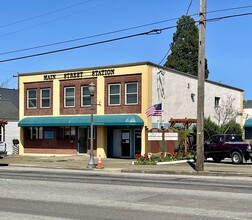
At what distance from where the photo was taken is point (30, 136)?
36.7 m

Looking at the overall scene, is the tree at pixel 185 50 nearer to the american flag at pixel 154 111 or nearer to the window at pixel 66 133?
the window at pixel 66 133

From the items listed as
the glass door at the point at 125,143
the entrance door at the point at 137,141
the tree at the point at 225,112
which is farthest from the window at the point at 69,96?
the tree at the point at 225,112

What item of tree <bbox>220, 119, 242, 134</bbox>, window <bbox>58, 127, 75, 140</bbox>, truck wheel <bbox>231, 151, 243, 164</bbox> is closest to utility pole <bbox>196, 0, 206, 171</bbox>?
truck wheel <bbox>231, 151, 243, 164</bbox>

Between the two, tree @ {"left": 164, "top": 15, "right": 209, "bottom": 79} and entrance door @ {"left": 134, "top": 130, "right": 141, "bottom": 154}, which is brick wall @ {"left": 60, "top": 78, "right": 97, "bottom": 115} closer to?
entrance door @ {"left": 134, "top": 130, "right": 141, "bottom": 154}

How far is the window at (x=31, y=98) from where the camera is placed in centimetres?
3620

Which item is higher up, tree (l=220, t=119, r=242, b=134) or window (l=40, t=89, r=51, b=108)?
window (l=40, t=89, r=51, b=108)

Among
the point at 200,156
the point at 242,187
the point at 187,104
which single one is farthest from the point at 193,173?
the point at 187,104

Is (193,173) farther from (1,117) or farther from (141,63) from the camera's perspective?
(1,117)

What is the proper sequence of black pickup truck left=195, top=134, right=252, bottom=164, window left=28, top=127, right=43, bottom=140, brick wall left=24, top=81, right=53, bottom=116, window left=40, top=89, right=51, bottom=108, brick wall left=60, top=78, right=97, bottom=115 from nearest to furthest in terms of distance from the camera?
black pickup truck left=195, top=134, right=252, bottom=164
brick wall left=60, top=78, right=97, bottom=115
brick wall left=24, top=81, right=53, bottom=116
window left=40, top=89, right=51, bottom=108
window left=28, top=127, right=43, bottom=140

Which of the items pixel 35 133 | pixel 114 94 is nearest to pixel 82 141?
pixel 114 94

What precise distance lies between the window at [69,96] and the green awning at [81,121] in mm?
1139

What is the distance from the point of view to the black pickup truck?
2498cm

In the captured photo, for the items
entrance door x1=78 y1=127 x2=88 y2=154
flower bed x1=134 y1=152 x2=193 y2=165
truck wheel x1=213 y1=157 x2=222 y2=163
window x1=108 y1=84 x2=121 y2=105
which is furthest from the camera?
entrance door x1=78 y1=127 x2=88 y2=154

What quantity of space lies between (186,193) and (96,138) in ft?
68.2
